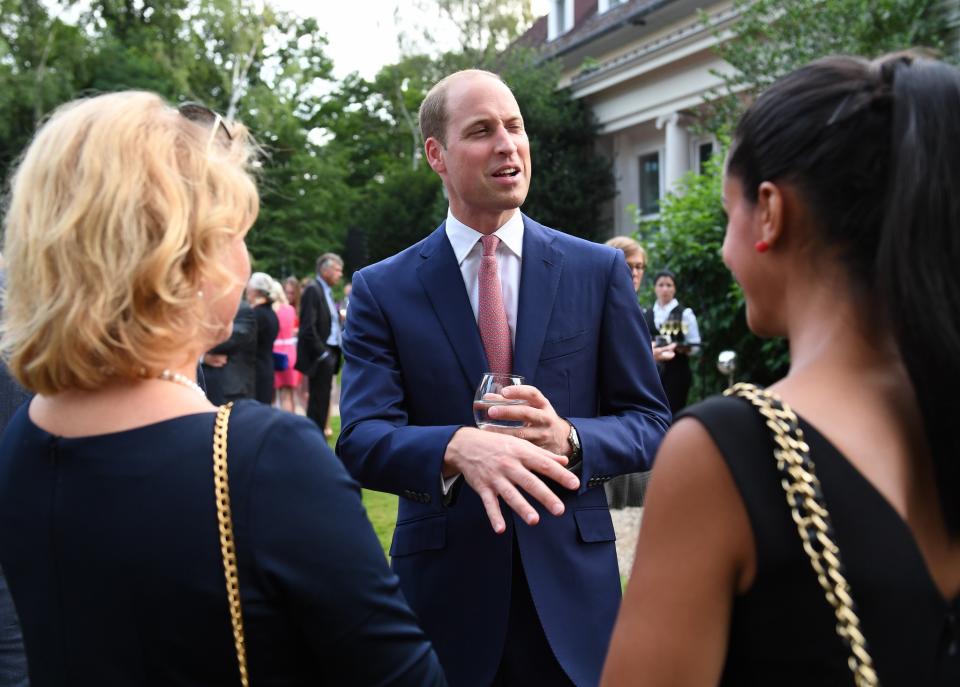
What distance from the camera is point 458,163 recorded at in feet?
10.0

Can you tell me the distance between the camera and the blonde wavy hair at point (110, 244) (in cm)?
148

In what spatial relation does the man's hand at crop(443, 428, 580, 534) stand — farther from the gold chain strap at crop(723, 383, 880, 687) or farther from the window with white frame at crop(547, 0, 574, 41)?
the window with white frame at crop(547, 0, 574, 41)

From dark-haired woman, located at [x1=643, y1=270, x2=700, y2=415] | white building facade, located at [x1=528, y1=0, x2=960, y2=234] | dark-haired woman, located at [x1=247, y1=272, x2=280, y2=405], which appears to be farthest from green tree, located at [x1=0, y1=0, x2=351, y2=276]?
dark-haired woman, located at [x1=643, y1=270, x2=700, y2=415]

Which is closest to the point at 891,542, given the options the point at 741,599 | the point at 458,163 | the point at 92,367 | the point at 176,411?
the point at 741,599

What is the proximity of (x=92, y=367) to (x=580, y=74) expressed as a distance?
26.5 meters

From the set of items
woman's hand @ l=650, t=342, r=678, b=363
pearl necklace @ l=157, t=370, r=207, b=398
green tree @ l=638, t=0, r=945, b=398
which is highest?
green tree @ l=638, t=0, r=945, b=398

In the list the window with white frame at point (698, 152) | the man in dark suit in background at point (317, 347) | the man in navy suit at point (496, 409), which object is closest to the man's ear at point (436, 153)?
the man in navy suit at point (496, 409)

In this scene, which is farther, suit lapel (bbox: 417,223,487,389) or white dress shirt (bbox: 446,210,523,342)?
white dress shirt (bbox: 446,210,523,342)

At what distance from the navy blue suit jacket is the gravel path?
3.50m

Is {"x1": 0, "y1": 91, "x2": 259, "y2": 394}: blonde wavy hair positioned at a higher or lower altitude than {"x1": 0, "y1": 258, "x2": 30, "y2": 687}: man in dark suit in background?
higher

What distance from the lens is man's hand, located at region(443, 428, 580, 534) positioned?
7.52ft

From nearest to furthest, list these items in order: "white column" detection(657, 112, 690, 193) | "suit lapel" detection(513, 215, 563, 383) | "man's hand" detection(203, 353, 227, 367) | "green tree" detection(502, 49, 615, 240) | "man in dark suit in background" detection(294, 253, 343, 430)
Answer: "suit lapel" detection(513, 215, 563, 383) < "man's hand" detection(203, 353, 227, 367) < "man in dark suit in background" detection(294, 253, 343, 430) < "white column" detection(657, 112, 690, 193) < "green tree" detection(502, 49, 615, 240)

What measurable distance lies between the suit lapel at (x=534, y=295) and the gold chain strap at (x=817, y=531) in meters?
1.52

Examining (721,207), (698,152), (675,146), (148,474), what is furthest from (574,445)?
(698,152)
